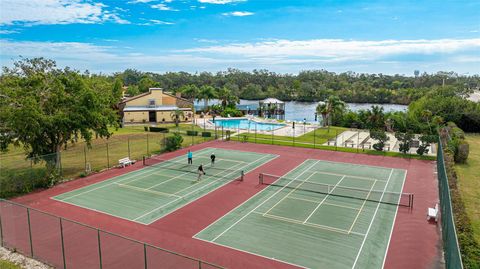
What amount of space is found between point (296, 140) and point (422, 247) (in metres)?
26.2

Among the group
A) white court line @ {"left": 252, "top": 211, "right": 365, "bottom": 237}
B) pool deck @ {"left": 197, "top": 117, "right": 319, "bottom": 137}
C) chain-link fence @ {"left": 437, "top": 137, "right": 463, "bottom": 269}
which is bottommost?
white court line @ {"left": 252, "top": 211, "right": 365, "bottom": 237}

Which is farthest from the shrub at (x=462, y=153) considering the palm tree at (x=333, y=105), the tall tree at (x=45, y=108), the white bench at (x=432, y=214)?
the tall tree at (x=45, y=108)

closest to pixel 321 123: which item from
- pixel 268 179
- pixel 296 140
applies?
pixel 296 140

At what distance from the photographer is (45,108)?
80.3ft

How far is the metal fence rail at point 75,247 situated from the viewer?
13.6 m

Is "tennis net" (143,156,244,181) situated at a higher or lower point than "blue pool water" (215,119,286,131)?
lower

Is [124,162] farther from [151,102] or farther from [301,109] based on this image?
[301,109]

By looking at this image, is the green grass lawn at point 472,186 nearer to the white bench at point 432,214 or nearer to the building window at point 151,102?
the white bench at point 432,214

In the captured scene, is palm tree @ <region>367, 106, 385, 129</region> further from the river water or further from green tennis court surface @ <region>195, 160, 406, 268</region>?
green tennis court surface @ <region>195, 160, 406, 268</region>

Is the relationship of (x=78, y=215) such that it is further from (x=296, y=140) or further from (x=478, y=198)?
(x=296, y=140)

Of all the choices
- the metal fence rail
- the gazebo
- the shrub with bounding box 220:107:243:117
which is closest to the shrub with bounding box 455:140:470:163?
the metal fence rail

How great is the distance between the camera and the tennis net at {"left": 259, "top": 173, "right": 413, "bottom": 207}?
2082cm

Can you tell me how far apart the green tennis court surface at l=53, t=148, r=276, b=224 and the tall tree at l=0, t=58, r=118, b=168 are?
4227mm

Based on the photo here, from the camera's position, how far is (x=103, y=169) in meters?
27.7
